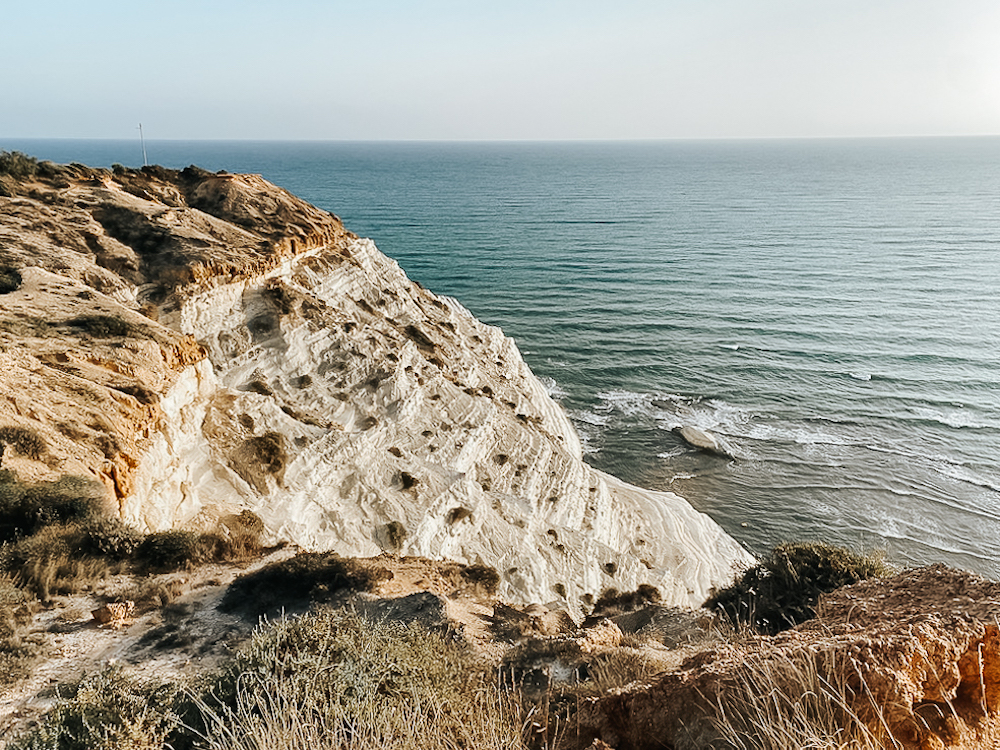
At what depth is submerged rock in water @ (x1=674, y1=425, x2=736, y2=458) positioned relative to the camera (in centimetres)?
3435

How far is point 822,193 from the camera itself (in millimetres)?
128750

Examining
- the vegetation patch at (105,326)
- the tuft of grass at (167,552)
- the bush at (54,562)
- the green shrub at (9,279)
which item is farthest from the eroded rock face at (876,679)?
the green shrub at (9,279)

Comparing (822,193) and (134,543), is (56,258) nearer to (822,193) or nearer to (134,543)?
(134,543)

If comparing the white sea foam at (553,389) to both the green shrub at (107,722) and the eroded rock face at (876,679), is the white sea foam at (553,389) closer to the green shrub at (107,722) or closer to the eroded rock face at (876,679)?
the eroded rock face at (876,679)

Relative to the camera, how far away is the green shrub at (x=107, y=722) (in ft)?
17.6

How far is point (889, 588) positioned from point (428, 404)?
20140mm

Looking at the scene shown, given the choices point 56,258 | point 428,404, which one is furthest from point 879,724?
point 56,258

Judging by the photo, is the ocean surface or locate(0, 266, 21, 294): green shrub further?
the ocean surface

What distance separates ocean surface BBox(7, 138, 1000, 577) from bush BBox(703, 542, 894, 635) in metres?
13.2

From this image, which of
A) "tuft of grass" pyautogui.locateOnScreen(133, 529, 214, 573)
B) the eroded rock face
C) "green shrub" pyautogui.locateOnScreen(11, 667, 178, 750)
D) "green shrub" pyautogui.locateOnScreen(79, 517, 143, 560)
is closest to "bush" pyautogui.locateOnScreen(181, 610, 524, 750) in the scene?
"green shrub" pyautogui.locateOnScreen(11, 667, 178, 750)

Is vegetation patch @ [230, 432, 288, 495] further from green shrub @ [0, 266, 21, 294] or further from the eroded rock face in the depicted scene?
the eroded rock face

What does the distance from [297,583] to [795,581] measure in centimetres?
1243

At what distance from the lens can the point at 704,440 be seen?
115ft

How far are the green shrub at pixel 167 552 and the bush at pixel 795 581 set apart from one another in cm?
1227
